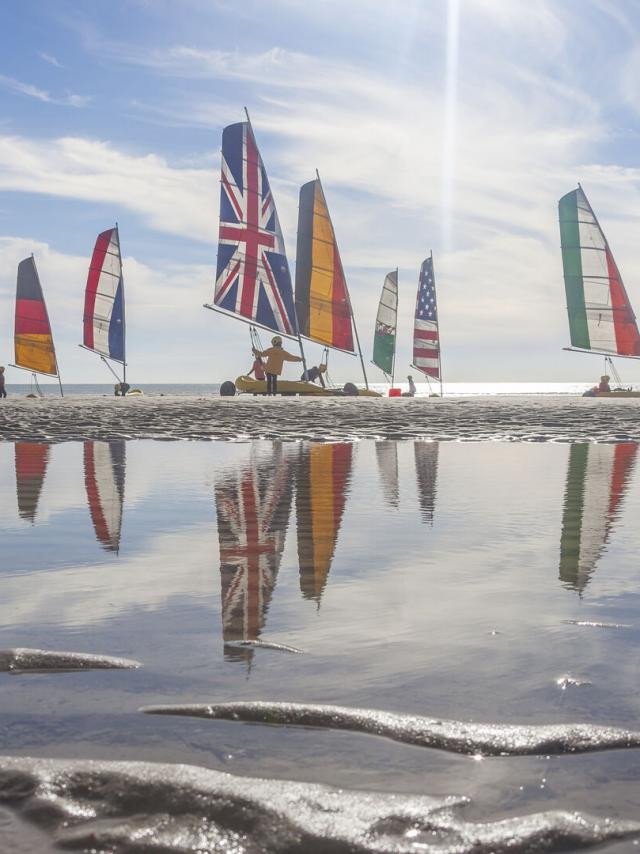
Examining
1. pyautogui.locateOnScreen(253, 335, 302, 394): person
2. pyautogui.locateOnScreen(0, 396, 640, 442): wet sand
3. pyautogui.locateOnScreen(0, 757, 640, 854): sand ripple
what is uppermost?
pyautogui.locateOnScreen(253, 335, 302, 394): person

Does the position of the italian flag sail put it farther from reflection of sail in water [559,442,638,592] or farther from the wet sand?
reflection of sail in water [559,442,638,592]

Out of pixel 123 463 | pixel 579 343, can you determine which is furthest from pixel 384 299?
pixel 123 463

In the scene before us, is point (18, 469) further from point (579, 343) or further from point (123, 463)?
point (579, 343)

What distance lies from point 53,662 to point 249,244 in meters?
35.1

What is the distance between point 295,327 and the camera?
38344 mm

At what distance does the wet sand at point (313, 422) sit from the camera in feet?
47.4

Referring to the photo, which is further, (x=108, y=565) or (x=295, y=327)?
(x=295, y=327)

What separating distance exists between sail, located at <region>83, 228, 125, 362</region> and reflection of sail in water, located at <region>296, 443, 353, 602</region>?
40.9 meters

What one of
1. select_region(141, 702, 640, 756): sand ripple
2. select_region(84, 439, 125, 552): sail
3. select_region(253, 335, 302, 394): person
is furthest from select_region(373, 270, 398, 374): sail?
select_region(141, 702, 640, 756): sand ripple

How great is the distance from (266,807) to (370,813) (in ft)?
0.62

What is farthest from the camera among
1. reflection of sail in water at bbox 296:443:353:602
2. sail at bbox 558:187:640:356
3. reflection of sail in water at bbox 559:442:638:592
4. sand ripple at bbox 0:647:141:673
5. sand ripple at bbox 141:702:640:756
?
sail at bbox 558:187:640:356

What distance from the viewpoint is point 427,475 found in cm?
834

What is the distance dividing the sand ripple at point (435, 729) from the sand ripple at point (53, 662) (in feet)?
1.32

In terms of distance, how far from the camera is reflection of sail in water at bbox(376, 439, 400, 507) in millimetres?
6843
